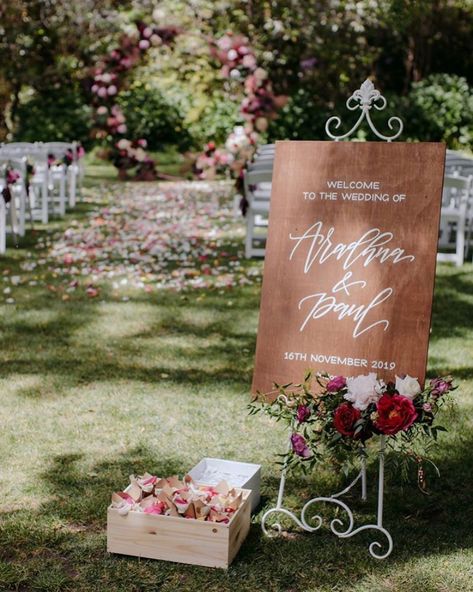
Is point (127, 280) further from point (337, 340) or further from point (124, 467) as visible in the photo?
point (337, 340)

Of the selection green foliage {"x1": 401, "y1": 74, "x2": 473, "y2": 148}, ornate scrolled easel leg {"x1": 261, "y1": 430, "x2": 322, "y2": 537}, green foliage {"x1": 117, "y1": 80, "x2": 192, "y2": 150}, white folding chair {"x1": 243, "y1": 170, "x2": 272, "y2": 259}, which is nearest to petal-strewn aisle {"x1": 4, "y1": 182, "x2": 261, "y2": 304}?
white folding chair {"x1": 243, "y1": 170, "x2": 272, "y2": 259}

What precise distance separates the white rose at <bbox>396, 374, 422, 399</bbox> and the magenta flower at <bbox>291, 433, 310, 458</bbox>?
0.41 m

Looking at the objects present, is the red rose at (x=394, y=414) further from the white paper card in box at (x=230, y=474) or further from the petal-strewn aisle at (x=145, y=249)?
the petal-strewn aisle at (x=145, y=249)

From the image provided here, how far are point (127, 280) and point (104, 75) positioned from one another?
8060 millimetres

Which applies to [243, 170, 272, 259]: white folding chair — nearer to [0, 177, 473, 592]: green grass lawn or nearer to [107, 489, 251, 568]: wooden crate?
[0, 177, 473, 592]: green grass lawn

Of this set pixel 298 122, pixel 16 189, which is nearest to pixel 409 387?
pixel 16 189

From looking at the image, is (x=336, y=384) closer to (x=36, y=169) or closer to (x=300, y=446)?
(x=300, y=446)

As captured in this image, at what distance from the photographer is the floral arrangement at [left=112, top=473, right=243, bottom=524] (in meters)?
3.09

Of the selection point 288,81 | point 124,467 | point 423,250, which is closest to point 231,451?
point 124,467

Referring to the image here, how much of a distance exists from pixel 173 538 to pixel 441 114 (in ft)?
51.2

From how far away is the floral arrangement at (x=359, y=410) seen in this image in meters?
3.02

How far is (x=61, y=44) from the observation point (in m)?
18.2

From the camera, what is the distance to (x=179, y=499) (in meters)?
3.13

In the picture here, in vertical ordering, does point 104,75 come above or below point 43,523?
above
